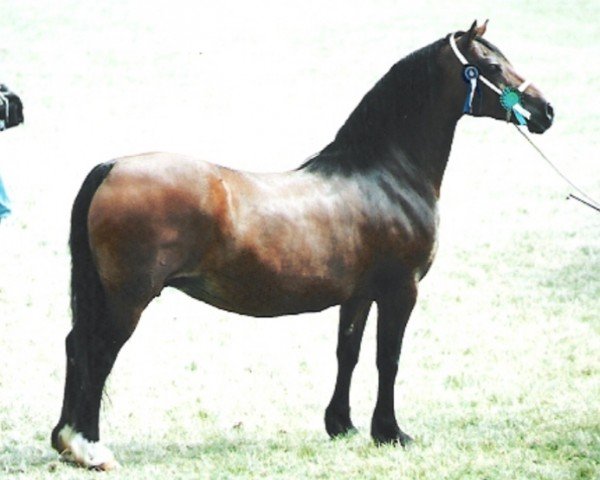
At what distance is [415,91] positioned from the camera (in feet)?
20.0

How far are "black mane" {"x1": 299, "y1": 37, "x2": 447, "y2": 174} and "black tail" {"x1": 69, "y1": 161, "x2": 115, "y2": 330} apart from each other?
1.28 meters

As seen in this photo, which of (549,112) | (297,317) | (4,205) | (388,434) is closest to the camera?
(388,434)

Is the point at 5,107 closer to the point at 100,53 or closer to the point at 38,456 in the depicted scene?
the point at 38,456

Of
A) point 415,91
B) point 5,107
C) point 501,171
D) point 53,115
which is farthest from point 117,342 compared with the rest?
point 53,115

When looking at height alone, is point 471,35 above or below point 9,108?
above

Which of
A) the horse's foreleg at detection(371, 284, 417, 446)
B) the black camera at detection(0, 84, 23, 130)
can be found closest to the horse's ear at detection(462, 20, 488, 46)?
the horse's foreleg at detection(371, 284, 417, 446)

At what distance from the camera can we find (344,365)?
638cm

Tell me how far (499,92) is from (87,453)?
2820 millimetres

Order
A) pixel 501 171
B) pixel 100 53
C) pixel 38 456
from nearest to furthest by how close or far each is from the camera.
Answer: pixel 38 456, pixel 501 171, pixel 100 53

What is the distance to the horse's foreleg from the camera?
19.7ft

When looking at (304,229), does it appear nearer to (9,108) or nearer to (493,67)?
(493,67)

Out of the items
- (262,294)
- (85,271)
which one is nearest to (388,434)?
(262,294)

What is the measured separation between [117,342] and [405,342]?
461 centimetres

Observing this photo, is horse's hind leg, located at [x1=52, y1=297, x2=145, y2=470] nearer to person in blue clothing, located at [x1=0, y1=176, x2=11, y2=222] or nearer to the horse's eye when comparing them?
person in blue clothing, located at [x1=0, y1=176, x2=11, y2=222]
